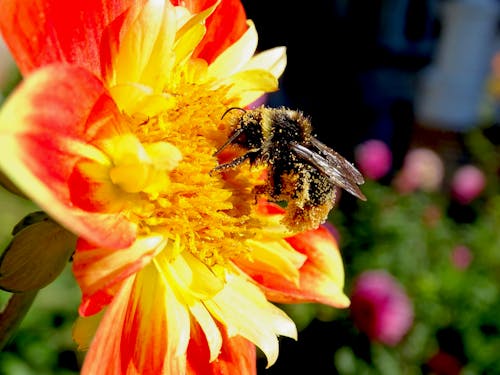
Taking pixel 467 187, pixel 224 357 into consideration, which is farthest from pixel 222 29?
pixel 467 187

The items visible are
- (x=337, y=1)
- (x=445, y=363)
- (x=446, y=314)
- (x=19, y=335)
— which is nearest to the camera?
(x=19, y=335)

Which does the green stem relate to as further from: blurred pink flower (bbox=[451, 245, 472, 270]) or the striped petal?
blurred pink flower (bbox=[451, 245, 472, 270])

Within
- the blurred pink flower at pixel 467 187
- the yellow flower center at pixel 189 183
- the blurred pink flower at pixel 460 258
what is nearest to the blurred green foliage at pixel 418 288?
the blurred pink flower at pixel 460 258

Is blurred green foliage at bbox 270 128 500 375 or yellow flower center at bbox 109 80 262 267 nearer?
yellow flower center at bbox 109 80 262 267

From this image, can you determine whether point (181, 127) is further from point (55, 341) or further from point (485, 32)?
point (485, 32)

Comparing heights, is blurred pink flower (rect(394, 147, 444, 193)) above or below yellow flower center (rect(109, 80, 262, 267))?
below

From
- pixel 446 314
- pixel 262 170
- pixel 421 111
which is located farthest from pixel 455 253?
pixel 421 111

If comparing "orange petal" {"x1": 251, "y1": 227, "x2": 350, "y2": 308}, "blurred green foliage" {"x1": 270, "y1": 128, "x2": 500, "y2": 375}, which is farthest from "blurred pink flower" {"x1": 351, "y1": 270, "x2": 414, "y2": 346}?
"orange petal" {"x1": 251, "y1": 227, "x2": 350, "y2": 308}
